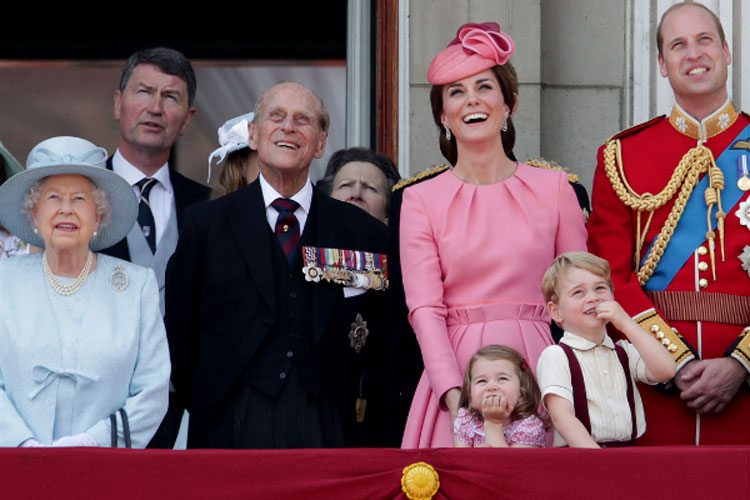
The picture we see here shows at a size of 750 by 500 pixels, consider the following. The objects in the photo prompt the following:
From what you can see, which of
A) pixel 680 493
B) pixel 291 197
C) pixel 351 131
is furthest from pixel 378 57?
pixel 680 493

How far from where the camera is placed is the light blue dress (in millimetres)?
3949

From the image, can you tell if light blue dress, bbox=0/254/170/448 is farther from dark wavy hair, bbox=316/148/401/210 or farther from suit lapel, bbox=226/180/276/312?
dark wavy hair, bbox=316/148/401/210

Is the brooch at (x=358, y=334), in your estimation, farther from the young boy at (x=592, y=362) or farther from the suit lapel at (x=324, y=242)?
the young boy at (x=592, y=362)

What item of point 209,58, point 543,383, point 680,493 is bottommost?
point 680,493

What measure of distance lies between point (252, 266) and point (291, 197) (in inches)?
13.2

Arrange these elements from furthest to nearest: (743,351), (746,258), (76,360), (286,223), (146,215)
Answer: (146,215), (286,223), (746,258), (743,351), (76,360)

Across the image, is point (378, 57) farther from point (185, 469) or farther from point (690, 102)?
point (185, 469)

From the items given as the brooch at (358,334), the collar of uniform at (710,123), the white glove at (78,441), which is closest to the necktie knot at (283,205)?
the brooch at (358,334)

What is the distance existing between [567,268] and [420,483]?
769mm

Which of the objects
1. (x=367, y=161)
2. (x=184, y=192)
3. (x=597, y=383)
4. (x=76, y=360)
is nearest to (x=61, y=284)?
(x=76, y=360)

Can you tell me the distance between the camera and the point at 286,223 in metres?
4.65

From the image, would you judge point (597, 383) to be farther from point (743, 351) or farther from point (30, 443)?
point (30, 443)

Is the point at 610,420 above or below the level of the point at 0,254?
below

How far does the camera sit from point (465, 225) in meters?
4.20
